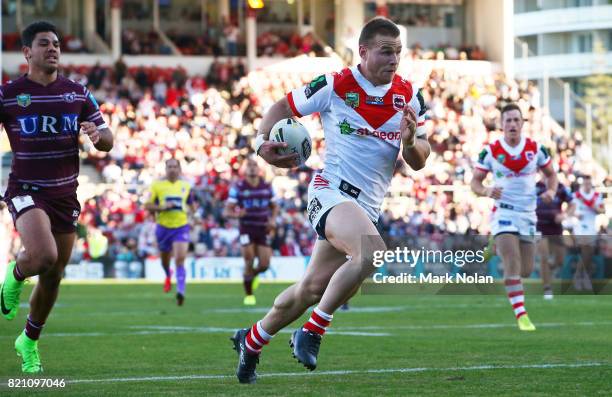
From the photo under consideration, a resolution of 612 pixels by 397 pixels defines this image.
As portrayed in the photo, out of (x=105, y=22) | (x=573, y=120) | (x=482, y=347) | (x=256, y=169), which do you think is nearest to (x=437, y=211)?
(x=256, y=169)

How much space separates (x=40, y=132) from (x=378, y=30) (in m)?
2.73

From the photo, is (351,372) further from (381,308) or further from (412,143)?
(381,308)

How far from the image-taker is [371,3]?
2068 inches

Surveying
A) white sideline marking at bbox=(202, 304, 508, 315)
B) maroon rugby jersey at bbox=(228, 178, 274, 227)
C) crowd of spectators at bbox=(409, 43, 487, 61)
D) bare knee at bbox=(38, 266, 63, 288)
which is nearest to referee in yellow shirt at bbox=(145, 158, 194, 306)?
maroon rugby jersey at bbox=(228, 178, 274, 227)

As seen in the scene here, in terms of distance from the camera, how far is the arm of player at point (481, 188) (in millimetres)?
14930

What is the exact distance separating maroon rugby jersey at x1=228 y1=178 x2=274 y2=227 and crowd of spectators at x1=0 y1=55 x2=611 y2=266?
7972 mm

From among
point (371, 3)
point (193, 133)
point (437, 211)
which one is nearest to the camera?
point (437, 211)

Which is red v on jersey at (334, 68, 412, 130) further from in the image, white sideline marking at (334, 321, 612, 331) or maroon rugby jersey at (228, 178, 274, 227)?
maroon rugby jersey at (228, 178, 274, 227)

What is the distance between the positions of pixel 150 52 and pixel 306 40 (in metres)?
5.96

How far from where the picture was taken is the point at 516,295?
586 inches

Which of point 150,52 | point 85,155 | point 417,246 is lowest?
point 417,246

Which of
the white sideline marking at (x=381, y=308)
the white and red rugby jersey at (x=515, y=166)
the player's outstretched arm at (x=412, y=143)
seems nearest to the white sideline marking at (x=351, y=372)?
the player's outstretched arm at (x=412, y=143)

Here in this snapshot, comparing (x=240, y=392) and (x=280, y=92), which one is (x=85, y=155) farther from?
(x=240, y=392)

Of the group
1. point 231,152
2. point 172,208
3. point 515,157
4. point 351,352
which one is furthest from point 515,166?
point 231,152
